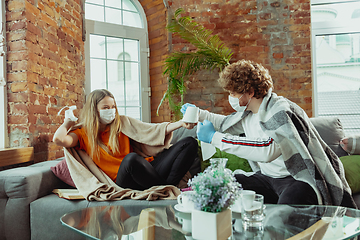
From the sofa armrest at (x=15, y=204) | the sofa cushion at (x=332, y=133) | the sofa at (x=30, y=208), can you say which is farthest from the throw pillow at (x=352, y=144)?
the sofa armrest at (x=15, y=204)

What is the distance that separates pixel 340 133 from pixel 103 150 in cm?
169

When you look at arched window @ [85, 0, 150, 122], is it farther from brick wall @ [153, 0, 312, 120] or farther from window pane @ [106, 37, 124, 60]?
brick wall @ [153, 0, 312, 120]

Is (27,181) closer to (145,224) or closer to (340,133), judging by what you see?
(145,224)

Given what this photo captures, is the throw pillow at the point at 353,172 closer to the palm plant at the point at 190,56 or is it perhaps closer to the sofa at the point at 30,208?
the sofa at the point at 30,208

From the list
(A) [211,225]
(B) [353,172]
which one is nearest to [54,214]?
(A) [211,225]

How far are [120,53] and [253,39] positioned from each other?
5.14ft

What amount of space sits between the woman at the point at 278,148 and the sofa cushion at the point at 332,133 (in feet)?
2.02

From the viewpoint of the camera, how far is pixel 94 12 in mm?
3203

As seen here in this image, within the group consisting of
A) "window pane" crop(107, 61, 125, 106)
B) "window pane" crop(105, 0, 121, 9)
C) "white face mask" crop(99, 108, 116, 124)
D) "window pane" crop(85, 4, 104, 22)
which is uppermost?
"window pane" crop(105, 0, 121, 9)

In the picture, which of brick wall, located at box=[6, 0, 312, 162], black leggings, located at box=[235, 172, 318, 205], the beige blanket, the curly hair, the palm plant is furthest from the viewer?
the palm plant

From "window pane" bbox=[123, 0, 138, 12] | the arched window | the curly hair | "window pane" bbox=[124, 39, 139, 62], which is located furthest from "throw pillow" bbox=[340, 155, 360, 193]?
"window pane" bbox=[123, 0, 138, 12]

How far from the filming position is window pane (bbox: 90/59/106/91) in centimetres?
318

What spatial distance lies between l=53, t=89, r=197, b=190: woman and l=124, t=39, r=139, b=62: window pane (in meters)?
1.59

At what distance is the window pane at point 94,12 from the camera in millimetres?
3150
